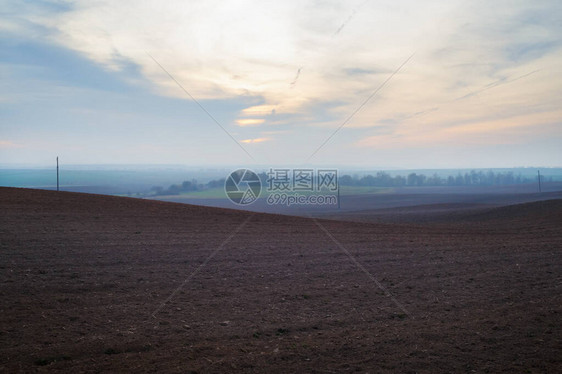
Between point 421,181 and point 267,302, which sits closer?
point 267,302

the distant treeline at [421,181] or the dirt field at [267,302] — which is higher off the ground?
the distant treeline at [421,181]

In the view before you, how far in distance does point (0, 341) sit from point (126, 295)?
8.82 ft

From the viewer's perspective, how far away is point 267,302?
8070 mm

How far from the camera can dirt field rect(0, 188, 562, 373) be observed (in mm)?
5445

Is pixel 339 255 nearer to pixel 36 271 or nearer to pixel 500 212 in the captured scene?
pixel 36 271

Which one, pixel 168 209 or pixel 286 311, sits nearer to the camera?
pixel 286 311

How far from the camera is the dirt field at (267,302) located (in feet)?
17.9

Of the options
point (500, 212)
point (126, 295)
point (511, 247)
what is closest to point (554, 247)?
point (511, 247)

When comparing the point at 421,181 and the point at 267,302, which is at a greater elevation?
the point at 421,181

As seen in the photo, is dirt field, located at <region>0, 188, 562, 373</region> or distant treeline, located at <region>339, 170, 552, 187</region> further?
distant treeline, located at <region>339, 170, 552, 187</region>

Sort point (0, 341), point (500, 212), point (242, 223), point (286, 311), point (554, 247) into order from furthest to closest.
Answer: point (500, 212)
point (242, 223)
point (554, 247)
point (286, 311)
point (0, 341)

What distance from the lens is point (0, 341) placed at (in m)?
5.64

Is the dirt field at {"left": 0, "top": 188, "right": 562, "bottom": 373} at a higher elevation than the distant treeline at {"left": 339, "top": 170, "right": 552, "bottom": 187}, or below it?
below

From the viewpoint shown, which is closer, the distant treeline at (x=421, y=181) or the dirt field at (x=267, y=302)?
the dirt field at (x=267, y=302)
